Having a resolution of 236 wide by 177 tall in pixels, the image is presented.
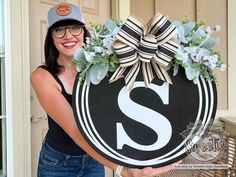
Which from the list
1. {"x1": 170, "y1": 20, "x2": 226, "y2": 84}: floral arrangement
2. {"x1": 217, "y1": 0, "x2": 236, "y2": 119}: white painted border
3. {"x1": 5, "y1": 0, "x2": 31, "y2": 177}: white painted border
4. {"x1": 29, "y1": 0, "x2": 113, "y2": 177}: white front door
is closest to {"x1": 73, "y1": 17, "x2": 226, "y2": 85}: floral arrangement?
{"x1": 170, "y1": 20, "x2": 226, "y2": 84}: floral arrangement

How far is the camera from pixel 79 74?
702 mm

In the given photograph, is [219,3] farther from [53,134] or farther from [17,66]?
[53,134]

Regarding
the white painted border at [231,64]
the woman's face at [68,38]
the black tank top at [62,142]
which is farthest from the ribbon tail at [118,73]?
the white painted border at [231,64]

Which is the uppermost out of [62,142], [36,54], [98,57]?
[36,54]

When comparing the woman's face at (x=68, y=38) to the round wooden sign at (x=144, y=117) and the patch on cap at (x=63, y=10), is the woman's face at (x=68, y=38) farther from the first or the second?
the round wooden sign at (x=144, y=117)

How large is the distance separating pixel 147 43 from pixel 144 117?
6.3 inches

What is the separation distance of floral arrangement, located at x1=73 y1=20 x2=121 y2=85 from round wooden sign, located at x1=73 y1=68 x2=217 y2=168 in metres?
0.02

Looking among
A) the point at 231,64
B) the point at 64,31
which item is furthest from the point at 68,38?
the point at 231,64

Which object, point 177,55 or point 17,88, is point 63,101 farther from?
point 17,88

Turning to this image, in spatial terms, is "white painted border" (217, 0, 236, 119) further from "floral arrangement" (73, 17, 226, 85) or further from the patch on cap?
"floral arrangement" (73, 17, 226, 85)

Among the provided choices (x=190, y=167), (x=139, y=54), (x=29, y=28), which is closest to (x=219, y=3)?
(x=29, y=28)

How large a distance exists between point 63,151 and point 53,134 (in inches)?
2.8

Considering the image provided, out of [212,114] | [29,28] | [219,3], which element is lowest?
[212,114]

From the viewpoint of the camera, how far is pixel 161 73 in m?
0.69
